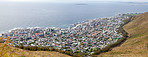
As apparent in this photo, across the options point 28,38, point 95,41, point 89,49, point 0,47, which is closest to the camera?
point 0,47

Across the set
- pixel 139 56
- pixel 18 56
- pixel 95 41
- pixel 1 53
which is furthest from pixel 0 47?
pixel 95 41

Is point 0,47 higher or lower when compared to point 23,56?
higher

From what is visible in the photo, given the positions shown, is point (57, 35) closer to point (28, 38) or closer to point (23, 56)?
point (28, 38)

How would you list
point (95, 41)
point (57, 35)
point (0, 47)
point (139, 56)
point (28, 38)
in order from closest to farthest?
1. point (0, 47)
2. point (139, 56)
3. point (95, 41)
4. point (28, 38)
5. point (57, 35)

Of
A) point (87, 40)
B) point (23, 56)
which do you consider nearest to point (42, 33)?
point (87, 40)

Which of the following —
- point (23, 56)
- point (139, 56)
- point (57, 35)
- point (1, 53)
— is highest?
point (1, 53)

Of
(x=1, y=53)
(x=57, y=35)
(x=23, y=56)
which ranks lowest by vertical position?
(x=57, y=35)

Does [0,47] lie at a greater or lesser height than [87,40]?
greater

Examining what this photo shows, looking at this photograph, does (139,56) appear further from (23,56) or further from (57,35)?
(57,35)

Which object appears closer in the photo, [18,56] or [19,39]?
[18,56]
